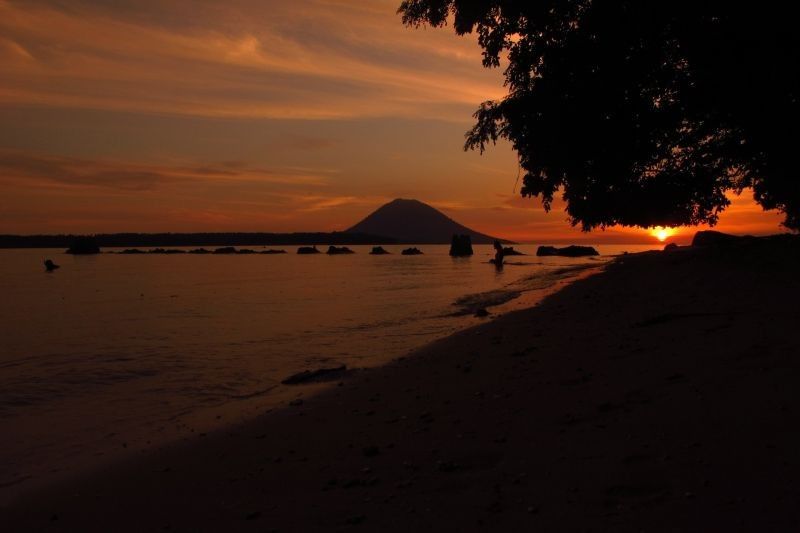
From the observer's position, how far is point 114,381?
10.3 m

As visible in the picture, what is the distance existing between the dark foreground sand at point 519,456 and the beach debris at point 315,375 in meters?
1.31

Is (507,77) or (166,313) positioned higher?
(507,77)

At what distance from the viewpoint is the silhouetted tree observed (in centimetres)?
1028

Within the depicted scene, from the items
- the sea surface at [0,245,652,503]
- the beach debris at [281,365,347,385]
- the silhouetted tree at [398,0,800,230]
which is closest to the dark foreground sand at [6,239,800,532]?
the sea surface at [0,245,652,503]

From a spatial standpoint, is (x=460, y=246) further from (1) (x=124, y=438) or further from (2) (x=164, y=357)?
(1) (x=124, y=438)

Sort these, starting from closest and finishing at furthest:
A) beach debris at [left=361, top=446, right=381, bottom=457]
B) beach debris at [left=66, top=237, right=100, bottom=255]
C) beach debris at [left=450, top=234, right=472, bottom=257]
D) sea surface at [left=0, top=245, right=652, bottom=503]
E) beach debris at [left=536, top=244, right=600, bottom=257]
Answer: beach debris at [left=361, top=446, right=381, bottom=457], sea surface at [left=0, top=245, right=652, bottom=503], beach debris at [left=536, top=244, right=600, bottom=257], beach debris at [left=450, top=234, right=472, bottom=257], beach debris at [left=66, top=237, right=100, bottom=255]

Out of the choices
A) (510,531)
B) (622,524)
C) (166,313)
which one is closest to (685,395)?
(622,524)

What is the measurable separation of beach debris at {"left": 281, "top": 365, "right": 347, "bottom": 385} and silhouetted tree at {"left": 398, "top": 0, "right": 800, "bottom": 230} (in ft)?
21.5

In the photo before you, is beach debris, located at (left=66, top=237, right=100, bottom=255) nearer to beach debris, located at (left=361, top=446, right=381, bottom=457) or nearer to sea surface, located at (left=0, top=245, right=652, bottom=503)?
sea surface, located at (left=0, top=245, right=652, bottom=503)

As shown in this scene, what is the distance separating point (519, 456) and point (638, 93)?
393 inches

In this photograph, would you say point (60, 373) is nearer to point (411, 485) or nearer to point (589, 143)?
point (411, 485)

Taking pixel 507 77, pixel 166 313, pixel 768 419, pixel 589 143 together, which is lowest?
pixel 166 313

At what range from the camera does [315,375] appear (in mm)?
9812

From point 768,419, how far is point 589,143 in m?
8.34
